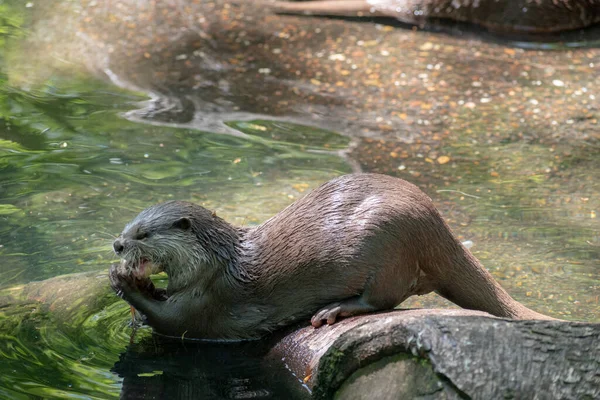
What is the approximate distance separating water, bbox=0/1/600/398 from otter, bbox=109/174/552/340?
0.15 meters

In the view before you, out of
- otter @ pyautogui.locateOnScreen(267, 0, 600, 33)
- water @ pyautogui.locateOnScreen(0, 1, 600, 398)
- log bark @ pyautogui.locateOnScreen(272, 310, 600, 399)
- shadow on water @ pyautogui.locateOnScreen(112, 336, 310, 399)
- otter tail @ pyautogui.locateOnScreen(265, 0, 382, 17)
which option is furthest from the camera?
otter tail @ pyautogui.locateOnScreen(265, 0, 382, 17)

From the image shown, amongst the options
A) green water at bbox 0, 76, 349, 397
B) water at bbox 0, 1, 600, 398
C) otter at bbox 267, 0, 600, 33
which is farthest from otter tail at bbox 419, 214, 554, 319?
otter at bbox 267, 0, 600, 33

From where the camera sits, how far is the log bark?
210cm

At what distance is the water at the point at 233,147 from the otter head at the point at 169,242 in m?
0.30

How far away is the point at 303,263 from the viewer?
2.98 m

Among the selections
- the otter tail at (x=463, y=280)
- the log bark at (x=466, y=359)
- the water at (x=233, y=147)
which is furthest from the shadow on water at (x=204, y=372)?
the otter tail at (x=463, y=280)

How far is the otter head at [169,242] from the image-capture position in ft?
10.0

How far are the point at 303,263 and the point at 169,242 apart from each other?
48 cm

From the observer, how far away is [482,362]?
2145 millimetres

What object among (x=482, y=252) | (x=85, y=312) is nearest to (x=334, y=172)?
(x=482, y=252)

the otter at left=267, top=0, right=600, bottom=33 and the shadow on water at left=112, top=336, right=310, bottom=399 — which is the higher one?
the otter at left=267, top=0, right=600, bottom=33

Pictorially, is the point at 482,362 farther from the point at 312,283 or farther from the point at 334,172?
the point at 334,172

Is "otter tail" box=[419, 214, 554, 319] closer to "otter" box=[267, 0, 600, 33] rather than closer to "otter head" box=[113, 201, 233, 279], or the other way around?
"otter head" box=[113, 201, 233, 279]

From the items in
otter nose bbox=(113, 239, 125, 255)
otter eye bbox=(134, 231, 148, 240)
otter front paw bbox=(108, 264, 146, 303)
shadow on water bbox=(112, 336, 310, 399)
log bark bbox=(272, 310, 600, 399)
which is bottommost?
shadow on water bbox=(112, 336, 310, 399)
